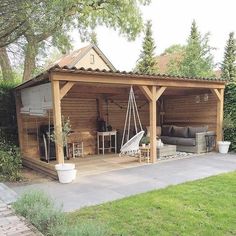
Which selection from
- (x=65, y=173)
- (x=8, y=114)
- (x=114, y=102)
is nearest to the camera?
(x=65, y=173)

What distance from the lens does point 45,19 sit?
7035 mm

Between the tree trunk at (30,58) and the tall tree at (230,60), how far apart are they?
1511 cm

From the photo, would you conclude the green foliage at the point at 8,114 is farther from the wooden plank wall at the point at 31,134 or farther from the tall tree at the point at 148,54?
the tall tree at the point at 148,54

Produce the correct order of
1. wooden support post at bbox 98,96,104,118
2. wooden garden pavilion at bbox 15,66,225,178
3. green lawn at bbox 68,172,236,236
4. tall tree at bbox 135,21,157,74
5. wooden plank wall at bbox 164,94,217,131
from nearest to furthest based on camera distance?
green lawn at bbox 68,172,236,236, wooden garden pavilion at bbox 15,66,225,178, wooden plank wall at bbox 164,94,217,131, wooden support post at bbox 98,96,104,118, tall tree at bbox 135,21,157,74

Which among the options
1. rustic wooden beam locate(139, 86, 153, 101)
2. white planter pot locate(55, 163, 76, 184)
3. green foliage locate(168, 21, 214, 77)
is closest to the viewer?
white planter pot locate(55, 163, 76, 184)

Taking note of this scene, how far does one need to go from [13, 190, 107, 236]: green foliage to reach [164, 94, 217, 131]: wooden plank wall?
707 centimetres

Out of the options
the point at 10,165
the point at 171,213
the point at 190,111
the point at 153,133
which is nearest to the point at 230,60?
the point at 190,111

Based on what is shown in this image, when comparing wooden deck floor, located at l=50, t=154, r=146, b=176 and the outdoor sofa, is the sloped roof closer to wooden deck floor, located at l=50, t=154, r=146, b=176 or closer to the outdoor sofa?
the outdoor sofa

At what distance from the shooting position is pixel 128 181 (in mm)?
5410

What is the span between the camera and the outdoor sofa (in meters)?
8.41

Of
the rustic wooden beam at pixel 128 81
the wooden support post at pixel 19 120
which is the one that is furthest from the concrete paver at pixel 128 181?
the wooden support post at pixel 19 120

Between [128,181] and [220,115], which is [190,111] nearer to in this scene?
[220,115]

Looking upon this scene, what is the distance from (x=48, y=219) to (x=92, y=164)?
171 inches

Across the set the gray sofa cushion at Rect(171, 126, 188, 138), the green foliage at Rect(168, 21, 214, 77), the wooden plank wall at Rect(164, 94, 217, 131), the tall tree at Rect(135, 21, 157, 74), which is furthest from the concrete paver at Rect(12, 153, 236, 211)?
the tall tree at Rect(135, 21, 157, 74)
